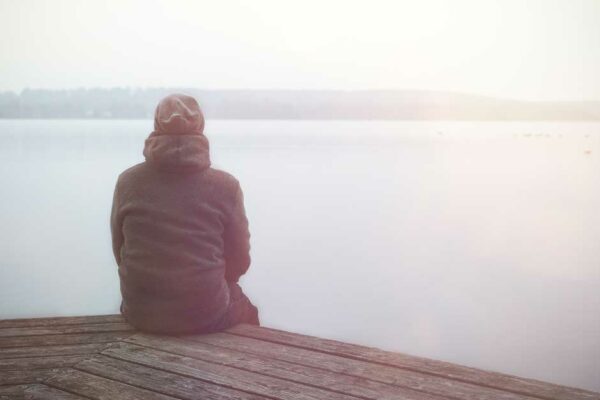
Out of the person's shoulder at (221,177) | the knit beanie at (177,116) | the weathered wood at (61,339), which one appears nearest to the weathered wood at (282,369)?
the weathered wood at (61,339)

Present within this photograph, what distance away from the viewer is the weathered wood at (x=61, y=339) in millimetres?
2759

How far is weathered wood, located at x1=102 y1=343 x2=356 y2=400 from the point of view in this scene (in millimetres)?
2223

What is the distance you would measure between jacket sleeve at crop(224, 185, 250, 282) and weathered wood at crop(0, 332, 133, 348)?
573mm

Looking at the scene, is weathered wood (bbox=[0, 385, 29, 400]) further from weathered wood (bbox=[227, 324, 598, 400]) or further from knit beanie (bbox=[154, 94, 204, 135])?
knit beanie (bbox=[154, 94, 204, 135])

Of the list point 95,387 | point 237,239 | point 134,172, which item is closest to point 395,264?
point 237,239

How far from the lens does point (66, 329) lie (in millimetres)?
2973

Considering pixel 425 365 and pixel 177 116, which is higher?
pixel 177 116

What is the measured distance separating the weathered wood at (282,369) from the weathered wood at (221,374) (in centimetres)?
4

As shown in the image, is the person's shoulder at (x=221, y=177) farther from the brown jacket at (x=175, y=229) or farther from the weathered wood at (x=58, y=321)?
the weathered wood at (x=58, y=321)

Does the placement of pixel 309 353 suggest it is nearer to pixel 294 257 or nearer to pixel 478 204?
pixel 294 257

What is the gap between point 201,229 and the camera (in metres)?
2.68

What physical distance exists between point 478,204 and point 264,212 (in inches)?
190

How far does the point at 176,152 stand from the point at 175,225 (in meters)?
0.31

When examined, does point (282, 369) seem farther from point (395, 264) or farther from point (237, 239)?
point (395, 264)
